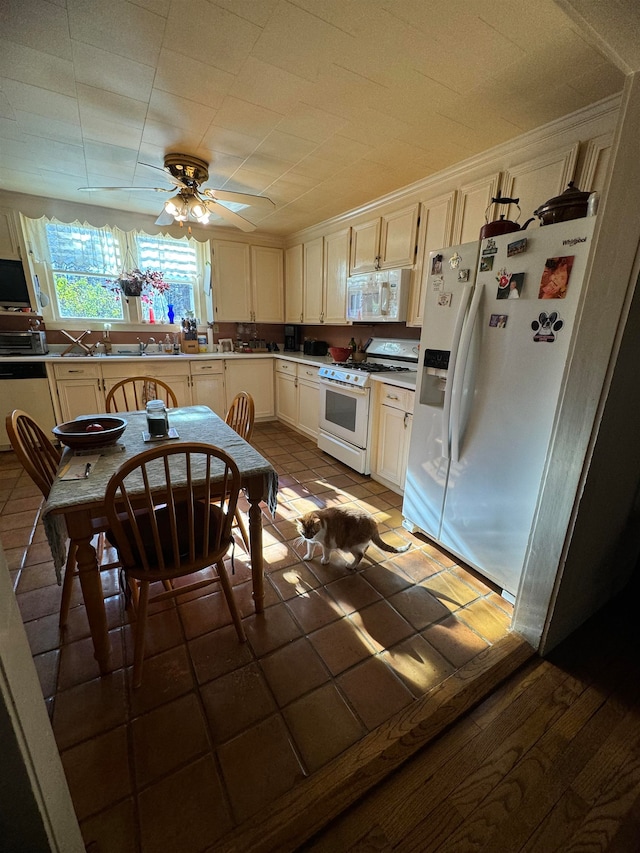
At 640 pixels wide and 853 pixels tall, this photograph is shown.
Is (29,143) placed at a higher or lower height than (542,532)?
higher

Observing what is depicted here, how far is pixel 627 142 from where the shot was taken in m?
1.08

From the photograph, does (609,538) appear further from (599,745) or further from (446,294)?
(446,294)

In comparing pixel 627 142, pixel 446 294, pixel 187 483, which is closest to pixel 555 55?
pixel 627 142

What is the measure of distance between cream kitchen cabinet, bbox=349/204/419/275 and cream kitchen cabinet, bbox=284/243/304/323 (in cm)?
103

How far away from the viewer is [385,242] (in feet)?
10.1

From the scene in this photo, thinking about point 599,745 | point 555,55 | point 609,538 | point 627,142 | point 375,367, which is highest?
point 555,55

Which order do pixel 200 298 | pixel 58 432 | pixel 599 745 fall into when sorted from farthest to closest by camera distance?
pixel 200 298 < pixel 58 432 < pixel 599 745

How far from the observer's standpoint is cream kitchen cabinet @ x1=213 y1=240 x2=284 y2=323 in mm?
4305

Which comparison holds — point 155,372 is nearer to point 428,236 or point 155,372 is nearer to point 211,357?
point 211,357

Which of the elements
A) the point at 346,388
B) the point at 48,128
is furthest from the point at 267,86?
the point at 346,388

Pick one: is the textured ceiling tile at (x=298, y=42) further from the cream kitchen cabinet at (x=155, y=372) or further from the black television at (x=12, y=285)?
the black television at (x=12, y=285)

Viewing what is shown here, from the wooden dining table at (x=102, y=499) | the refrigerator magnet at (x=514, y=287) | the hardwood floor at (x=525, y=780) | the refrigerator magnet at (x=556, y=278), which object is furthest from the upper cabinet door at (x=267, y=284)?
the hardwood floor at (x=525, y=780)

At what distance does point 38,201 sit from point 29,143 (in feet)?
4.40

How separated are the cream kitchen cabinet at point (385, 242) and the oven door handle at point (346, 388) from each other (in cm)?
110
